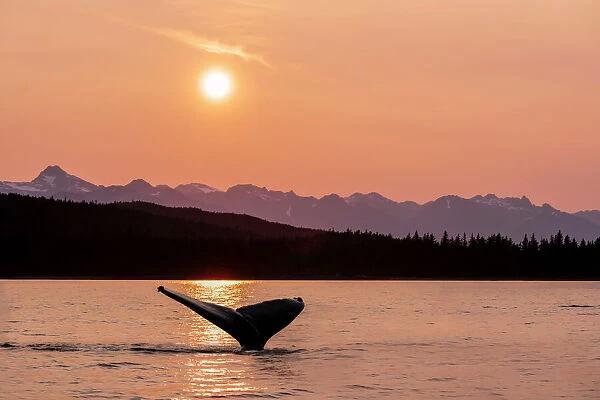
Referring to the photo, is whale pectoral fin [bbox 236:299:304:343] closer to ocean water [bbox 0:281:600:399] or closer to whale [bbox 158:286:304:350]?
whale [bbox 158:286:304:350]

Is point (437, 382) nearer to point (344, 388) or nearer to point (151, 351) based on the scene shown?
point (344, 388)

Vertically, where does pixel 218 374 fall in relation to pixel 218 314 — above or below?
below

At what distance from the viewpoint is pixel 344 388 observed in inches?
2293

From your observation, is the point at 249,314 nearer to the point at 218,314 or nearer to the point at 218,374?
the point at 218,314

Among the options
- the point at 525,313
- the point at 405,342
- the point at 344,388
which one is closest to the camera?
the point at 344,388

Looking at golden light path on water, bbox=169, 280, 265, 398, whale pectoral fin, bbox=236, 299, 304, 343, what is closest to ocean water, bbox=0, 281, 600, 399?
golden light path on water, bbox=169, 280, 265, 398

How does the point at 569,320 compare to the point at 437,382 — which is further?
the point at 569,320

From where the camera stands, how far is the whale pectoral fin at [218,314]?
62625 millimetres

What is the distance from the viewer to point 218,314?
63.9 meters

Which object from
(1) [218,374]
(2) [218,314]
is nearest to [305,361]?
(1) [218,374]

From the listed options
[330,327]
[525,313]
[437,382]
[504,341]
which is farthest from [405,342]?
[525,313]

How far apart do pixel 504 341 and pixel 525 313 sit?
219 ft

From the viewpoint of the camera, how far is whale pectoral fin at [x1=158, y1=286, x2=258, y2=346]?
205 ft

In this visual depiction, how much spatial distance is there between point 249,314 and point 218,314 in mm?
2523
